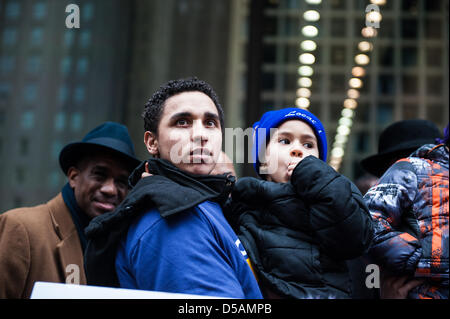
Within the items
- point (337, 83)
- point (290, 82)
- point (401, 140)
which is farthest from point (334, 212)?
point (337, 83)

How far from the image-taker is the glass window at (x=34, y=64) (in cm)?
536

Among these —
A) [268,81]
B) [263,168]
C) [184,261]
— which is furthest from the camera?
[268,81]

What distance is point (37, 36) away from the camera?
5430 mm

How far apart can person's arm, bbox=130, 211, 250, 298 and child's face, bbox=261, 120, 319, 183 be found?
0.51m

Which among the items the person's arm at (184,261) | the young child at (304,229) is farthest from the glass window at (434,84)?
the person's arm at (184,261)

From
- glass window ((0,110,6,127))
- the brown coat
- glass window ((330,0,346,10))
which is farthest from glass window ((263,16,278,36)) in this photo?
the brown coat

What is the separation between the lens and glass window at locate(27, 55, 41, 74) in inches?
211

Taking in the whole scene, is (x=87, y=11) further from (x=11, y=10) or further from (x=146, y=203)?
(x=146, y=203)

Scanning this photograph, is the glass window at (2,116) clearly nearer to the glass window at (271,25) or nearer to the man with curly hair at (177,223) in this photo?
the glass window at (271,25)

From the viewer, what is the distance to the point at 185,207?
56.8 inches

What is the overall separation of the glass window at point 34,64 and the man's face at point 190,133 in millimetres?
4112

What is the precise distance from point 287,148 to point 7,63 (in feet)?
14.8
